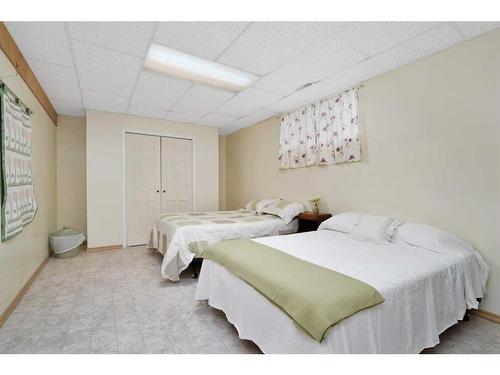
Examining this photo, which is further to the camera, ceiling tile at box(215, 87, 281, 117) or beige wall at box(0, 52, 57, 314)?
ceiling tile at box(215, 87, 281, 117)

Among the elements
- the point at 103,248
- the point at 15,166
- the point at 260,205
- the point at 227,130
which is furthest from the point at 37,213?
the point at 227,130

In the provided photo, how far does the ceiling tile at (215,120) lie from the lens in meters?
4.64

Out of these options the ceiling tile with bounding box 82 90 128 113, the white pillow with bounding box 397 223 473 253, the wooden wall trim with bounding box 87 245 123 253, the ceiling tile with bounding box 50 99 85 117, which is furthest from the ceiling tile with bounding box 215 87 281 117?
the wooden wall trim with bounding box 87 245 123 253

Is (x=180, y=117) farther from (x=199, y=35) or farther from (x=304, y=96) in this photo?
(x=199, y=35)

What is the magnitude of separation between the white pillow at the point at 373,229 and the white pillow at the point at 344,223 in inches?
3.8

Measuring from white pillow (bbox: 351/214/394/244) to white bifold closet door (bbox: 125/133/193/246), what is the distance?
3.46 meters

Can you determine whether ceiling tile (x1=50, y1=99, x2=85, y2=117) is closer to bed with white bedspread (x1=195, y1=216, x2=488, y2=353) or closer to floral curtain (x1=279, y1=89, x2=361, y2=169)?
floral curtain (x1=279, y1=89, x2=361, y2=169)

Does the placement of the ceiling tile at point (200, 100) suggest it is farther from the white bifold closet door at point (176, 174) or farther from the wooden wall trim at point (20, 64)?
the wooden wall trim at point (20, 64)

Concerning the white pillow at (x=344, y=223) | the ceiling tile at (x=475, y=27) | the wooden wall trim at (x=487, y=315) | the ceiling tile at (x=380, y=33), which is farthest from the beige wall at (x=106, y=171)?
the wooden wall trim at (x=487, y=315)

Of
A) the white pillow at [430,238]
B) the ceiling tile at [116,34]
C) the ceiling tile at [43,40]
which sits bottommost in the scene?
the white pillow at [430,238]

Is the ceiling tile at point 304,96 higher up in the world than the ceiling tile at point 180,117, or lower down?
lower down

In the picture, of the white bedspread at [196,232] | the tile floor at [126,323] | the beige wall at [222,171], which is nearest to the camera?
the tile floor at [126,323]

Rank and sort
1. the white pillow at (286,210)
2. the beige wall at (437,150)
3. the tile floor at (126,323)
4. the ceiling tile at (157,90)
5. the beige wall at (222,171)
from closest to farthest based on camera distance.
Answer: the tile floor at (126,323), the beige wall at (437,150), the ceiling tile at (157,90), the white pillow at (286,210), the beige wall at (222,171)

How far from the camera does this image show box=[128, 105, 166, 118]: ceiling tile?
13.7ft
